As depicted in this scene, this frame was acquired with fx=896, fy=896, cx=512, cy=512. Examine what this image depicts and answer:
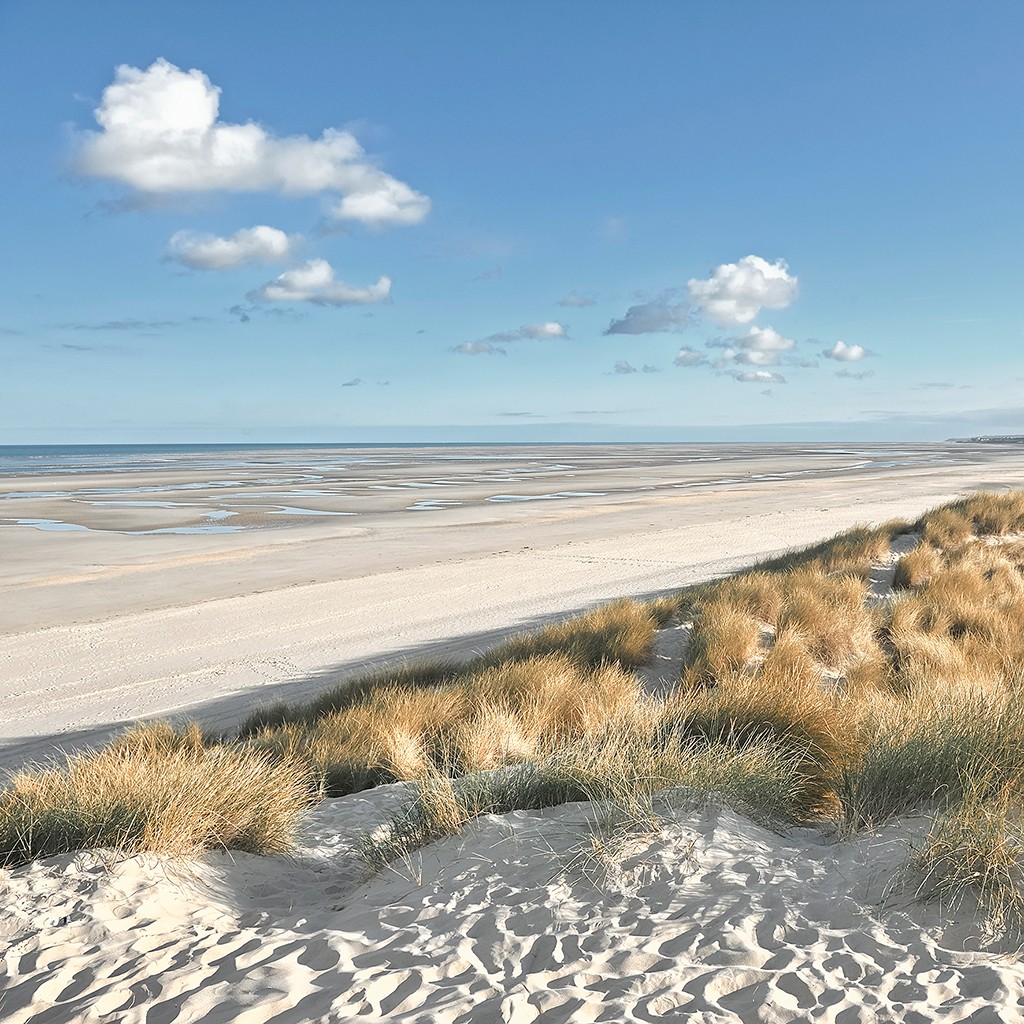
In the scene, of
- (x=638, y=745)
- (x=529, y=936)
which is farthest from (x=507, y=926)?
(x=638, y=745)

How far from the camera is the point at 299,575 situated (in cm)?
1709

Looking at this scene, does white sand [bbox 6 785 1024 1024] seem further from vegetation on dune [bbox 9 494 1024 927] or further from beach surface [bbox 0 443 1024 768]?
beach surface [bbox 0 443 1024 768]

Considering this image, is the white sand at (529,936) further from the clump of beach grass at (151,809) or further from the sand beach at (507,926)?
the clump of beach grass at (151,809)

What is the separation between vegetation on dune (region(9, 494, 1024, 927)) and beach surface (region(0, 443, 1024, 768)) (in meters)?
1.95

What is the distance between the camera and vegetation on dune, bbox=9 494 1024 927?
4414 mm

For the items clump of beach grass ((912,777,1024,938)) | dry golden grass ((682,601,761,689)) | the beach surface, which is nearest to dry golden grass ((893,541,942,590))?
the beach surface

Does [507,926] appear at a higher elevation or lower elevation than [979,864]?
lower

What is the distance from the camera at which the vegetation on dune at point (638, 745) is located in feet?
14.5

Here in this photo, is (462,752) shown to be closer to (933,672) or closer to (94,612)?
(933,672)

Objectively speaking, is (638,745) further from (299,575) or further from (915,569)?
(299,575)

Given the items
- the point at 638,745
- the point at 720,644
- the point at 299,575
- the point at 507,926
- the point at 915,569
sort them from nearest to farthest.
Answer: the point at 507,926 < the point at 638,745 < the point at 720,644 < the point at 915,569 < the point at 299,575

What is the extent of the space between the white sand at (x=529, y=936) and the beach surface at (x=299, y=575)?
4424mm

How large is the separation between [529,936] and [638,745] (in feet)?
5.81

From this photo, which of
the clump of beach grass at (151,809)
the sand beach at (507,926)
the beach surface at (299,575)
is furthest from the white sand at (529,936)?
the beach surface at (299,575)
